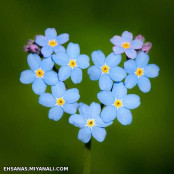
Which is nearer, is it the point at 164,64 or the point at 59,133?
the point at 59,133

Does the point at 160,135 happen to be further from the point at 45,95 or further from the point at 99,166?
the point at 45,95

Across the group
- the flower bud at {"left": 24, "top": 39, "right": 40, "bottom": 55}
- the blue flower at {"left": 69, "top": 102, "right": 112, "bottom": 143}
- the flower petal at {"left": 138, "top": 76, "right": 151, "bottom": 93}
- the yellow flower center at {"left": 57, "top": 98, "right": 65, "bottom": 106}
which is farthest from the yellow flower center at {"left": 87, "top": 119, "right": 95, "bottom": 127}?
the flower bud at {"left": 24, "top": 39, "right": 40, "bottom": 55}

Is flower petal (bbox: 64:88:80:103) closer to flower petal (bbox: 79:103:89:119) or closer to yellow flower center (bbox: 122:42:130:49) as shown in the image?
flower petal (bbox: 79:103:89:119)

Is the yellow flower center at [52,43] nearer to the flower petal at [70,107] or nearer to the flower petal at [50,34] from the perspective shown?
the flower petal at [50,34]

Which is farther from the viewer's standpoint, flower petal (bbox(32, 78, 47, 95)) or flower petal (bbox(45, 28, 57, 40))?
flower petal (bbox(45, 28, 57, 40))

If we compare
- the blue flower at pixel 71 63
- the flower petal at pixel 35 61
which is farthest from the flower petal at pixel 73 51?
the flower petal at pixel 35 61

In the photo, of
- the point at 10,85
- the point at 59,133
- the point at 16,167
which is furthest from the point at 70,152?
the point at 10,85
